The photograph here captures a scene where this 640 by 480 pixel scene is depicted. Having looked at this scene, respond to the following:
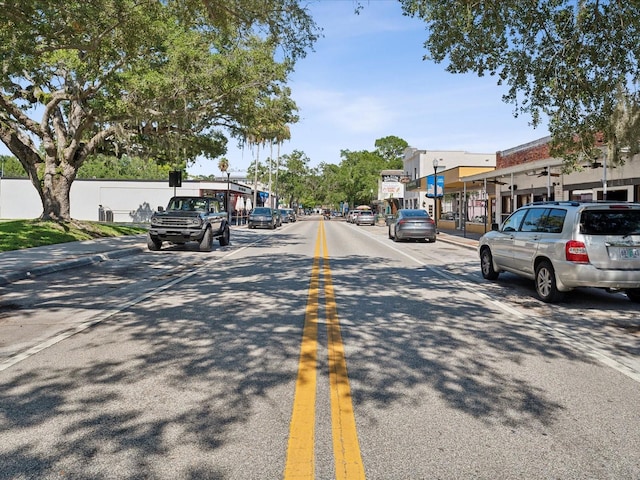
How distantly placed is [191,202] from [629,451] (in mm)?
17064

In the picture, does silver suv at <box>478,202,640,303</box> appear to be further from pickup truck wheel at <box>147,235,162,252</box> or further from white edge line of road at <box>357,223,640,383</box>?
pickup truck wheel at <box>147,235,162,252</box>

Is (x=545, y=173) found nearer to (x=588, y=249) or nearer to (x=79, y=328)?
(x=588, y=249)

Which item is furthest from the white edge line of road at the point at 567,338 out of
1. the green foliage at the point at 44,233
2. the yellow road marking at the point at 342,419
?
the green foliage at the point at 44,233

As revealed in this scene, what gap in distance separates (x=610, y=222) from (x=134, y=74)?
16.3 m

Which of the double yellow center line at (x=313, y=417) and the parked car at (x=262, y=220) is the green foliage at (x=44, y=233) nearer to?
the double yellow center line at (x=313, y=417)

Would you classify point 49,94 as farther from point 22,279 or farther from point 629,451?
point 629,451

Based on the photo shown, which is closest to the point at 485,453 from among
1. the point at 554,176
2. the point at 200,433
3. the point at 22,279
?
the point at 200,433

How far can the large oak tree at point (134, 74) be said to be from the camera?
444 inches

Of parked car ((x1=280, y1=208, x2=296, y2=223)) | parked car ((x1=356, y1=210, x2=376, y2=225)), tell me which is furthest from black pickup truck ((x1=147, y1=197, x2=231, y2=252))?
parked car ((x1=280, y1=208, x2=296, y2=223))

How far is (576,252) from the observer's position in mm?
8125

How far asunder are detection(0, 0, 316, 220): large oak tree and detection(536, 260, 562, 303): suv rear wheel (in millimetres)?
7261

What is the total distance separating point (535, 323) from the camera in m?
7.18

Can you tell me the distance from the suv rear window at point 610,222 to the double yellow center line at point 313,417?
14.8ft

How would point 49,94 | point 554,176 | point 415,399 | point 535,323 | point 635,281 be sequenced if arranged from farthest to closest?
point 554,176, point 49,94, point 635,281, point 535,323, point 415,399
